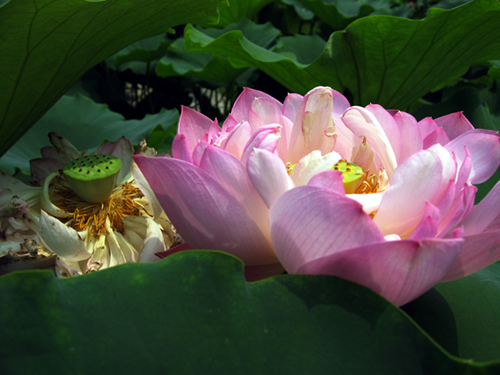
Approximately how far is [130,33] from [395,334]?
0.50 meters

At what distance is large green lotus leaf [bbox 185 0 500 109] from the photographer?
2.68 feet

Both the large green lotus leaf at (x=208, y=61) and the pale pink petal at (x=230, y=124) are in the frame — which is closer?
the pale pink petal at (x=230, y=124)

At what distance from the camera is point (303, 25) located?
2551 millimetres

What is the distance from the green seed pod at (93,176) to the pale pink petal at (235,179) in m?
0.16

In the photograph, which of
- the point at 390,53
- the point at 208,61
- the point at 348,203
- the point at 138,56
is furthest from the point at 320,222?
the point at 138,56

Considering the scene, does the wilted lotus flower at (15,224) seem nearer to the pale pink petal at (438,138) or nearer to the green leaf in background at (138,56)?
the pale pink petal at (438,138)

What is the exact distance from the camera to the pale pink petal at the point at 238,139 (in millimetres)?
383

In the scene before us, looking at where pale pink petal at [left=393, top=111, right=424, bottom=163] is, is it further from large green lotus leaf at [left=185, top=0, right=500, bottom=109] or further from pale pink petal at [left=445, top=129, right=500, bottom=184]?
large green lotus leaf at [left=185, top=0, right=500, bottom=109]

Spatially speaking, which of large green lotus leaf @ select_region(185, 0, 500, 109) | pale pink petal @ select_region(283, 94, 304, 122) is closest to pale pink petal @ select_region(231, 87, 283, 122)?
pale pink petal @ select_region(283, 94, 304, 122)

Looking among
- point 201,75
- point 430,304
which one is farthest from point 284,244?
point 201,75

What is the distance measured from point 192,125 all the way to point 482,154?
0.29 metres

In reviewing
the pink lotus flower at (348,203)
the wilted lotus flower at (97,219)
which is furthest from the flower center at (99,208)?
the pink lotus flower at (348,203)

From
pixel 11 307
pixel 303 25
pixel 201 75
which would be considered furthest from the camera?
pixel 303 25

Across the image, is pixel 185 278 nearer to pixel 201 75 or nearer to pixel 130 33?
pixel 130 33
